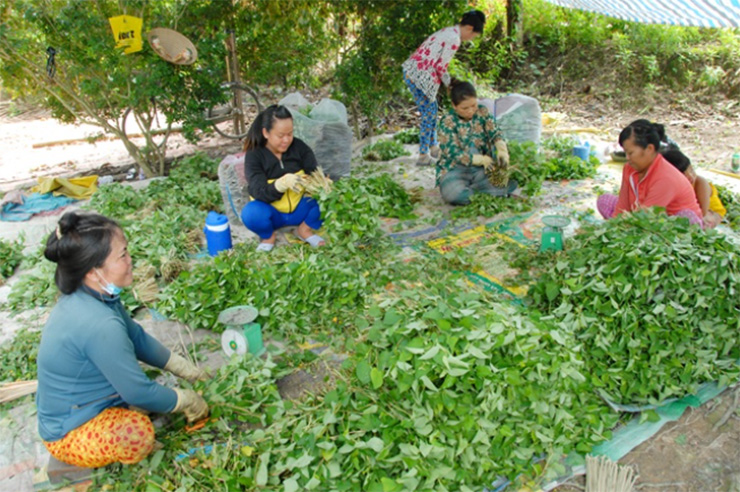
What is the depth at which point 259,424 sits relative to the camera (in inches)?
92.7

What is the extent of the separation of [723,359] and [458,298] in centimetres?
132

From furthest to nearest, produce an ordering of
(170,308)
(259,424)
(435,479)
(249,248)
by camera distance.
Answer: (249,248), (170,308), (259,424), (435,479)

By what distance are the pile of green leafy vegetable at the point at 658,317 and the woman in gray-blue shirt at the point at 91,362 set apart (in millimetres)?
1787

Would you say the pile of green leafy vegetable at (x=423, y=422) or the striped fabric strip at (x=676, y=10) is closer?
the pile of green leafy vegetable at (x=423, y=422)

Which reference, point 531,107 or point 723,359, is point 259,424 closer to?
point 723,359

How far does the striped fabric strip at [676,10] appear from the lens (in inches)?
138

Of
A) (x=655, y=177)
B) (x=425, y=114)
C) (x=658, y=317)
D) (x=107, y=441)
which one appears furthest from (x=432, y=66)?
(x=107, y=441)

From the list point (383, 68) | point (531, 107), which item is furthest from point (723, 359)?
point (383, 68)

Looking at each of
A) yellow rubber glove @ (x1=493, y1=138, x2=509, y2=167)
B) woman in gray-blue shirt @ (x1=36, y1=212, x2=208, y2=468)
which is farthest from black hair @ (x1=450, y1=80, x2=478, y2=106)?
woman in gray-blue shirt @ (x1=36, y1=212, x2=208, y2=468)

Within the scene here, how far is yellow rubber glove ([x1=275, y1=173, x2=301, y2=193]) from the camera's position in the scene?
146 inches

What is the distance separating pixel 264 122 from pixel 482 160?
1.90 meters

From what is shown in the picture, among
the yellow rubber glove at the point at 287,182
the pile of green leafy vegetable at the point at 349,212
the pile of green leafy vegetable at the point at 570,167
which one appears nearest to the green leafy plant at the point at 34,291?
the yellow rubber glove at the point at 287,182

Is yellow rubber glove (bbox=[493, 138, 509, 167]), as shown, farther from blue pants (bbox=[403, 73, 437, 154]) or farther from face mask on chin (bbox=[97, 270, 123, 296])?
face mask on chin (bbox=[97, 270, 123, 296])

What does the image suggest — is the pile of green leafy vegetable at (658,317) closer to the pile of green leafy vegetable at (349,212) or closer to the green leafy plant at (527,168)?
the pile of green leafy vegetable at (349,212)
